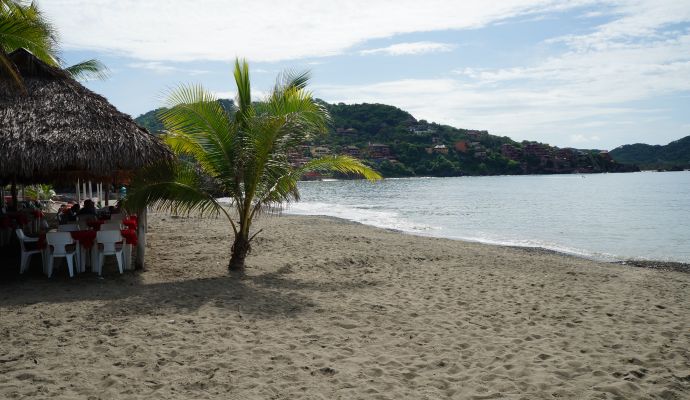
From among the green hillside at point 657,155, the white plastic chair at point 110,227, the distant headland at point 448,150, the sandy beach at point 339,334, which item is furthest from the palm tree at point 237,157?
Answer: the green hillside at point 657,155

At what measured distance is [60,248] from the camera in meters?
7.11

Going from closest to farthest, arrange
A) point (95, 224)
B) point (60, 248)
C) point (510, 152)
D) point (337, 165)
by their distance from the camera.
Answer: point (60, 248) < point (95, 224) < point (337, 165) < point (510, 152)

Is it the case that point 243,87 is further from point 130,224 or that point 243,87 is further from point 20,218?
point 20,218

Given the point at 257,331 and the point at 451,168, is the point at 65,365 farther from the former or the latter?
the point at 451,168

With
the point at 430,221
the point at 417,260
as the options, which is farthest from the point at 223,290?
the point at 430,221

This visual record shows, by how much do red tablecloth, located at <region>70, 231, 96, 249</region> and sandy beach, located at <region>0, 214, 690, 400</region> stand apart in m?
0.47

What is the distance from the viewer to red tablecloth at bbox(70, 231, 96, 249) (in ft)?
23.6

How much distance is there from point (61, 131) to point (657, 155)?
116536 mm

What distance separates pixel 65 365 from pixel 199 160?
4416mm

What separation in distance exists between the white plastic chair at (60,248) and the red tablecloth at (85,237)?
8 cm

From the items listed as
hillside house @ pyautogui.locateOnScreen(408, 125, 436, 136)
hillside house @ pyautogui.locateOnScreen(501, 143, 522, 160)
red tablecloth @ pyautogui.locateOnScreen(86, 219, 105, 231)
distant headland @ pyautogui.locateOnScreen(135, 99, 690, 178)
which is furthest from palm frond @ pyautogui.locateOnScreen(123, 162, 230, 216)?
hillside house @ pyautogui.locateOnScreen(501, 143, 522, 160)

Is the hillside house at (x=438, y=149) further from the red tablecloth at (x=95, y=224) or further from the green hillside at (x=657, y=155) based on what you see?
the red tablecloth at (x=95, y=224)

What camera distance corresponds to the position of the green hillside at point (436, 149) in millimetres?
75375

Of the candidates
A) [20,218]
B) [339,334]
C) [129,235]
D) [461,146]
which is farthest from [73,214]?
[461,146]
